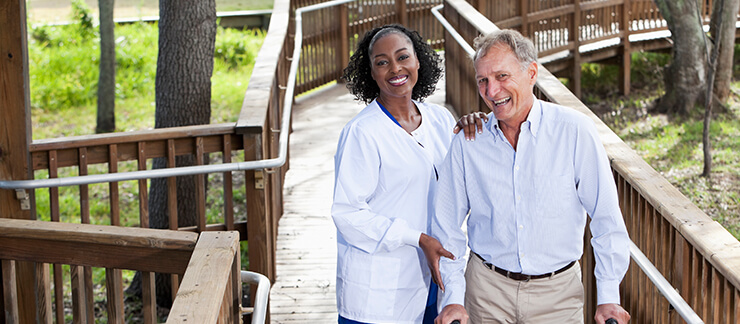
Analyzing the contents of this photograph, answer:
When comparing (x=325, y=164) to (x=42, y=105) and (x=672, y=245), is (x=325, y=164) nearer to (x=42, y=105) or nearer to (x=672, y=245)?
(x=672, y=245)

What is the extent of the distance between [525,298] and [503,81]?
2.30 ft

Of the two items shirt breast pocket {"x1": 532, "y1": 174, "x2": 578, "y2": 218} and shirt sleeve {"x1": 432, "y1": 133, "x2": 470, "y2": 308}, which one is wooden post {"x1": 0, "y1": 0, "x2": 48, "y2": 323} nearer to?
shirt sleeve {"x1": 432, "y1": 133, "x2": 470, "y2": 308}

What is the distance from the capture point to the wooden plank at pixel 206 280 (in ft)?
8.09

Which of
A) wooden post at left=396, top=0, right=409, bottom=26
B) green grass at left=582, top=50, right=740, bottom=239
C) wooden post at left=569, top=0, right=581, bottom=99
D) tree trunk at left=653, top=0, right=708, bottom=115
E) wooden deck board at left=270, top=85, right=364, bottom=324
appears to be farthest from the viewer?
wooden post at left=569, top=0, right=581, bottom=99

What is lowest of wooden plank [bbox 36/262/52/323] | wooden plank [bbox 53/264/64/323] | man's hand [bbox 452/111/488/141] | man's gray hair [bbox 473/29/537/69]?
wooden plank [bbox 53/264/64/323]

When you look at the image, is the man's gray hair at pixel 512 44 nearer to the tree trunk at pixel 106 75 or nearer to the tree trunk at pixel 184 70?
the tree trunk at pixel 184 70

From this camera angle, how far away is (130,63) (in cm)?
1503

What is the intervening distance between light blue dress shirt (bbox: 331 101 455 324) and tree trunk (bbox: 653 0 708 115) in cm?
991

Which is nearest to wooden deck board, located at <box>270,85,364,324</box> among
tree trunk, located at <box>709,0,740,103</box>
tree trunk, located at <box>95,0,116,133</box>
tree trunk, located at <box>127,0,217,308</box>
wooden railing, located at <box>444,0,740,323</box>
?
tree trunk, located at <box>127,0,217,308</box>

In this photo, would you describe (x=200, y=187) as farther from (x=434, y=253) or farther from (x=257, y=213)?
(x=434, y=253)

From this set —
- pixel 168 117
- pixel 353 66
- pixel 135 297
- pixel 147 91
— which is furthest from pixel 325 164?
pixel 147 91

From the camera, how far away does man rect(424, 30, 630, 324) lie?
288 centimetres

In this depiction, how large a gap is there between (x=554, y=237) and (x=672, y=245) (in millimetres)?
547

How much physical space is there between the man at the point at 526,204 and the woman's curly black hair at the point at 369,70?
633 millimetres
